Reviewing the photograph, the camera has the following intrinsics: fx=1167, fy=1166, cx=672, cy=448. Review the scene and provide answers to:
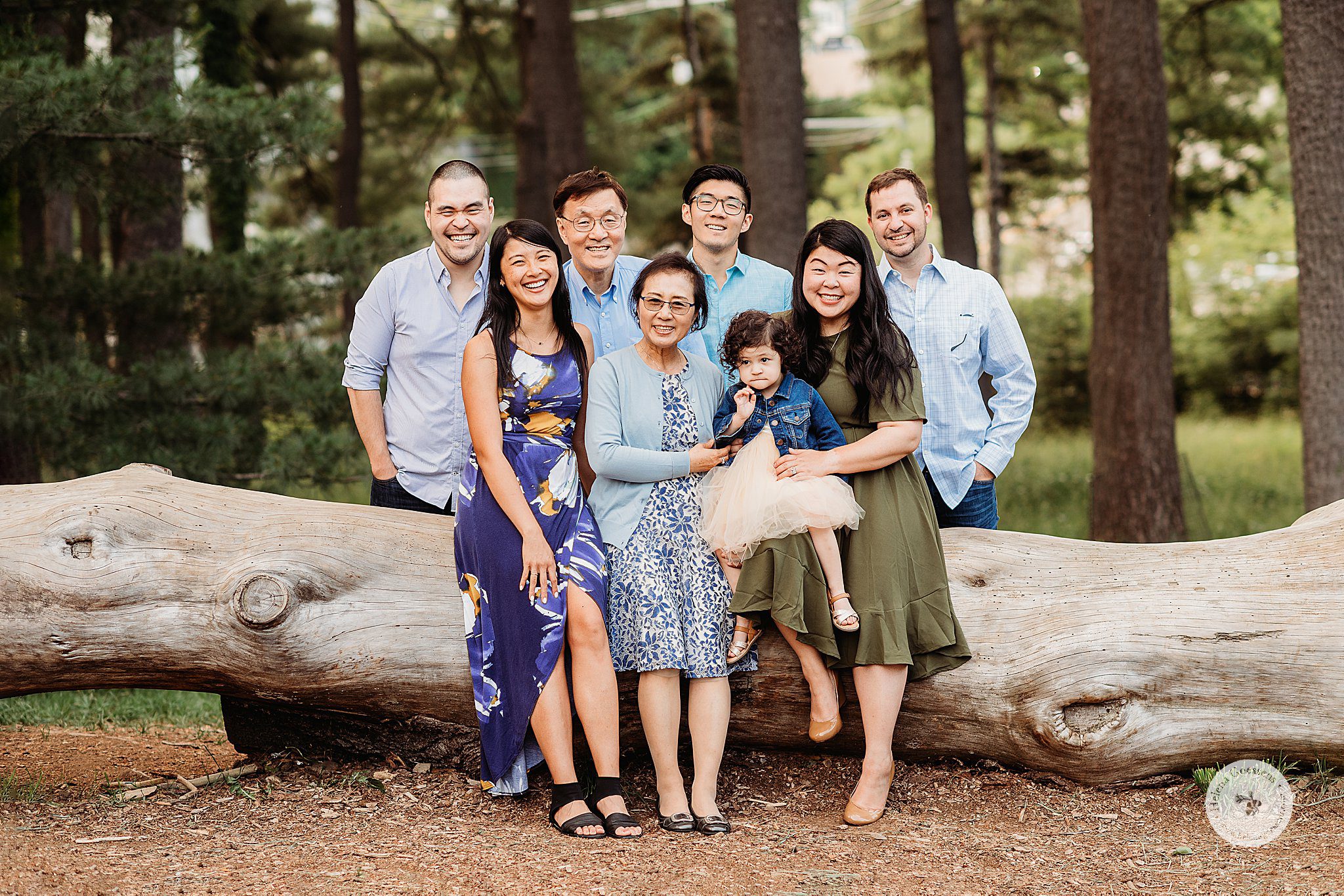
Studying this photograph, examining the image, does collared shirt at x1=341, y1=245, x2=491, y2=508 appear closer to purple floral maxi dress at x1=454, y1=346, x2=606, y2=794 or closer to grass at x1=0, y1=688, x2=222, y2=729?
purple floral maxi dress at x1=454, y1=346, x2=606, y2=794

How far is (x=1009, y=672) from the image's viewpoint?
416 centimetres

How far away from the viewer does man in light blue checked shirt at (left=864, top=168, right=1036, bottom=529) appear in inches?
176

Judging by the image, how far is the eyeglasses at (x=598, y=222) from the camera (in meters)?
4.28

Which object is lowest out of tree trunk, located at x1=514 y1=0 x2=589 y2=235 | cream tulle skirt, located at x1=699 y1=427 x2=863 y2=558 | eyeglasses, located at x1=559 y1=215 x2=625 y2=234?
cream tulle skirt, located at x1=699 y1=427 x2=863 y2=558

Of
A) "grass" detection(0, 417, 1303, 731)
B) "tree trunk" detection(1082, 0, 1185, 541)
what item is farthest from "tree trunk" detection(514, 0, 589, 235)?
"tree trunk" detection(1082, 0, 1185, 541)

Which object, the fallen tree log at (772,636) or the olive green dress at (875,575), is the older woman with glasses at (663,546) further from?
the fallen tree log at (772,636)

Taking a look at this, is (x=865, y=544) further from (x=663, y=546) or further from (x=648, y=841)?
(x=648, y=841)

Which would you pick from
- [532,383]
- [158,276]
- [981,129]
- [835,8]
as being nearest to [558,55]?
[158,276]

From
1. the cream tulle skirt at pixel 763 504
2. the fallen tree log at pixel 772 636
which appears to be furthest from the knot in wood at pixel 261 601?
the cream tulle skirt at pixel 763 504

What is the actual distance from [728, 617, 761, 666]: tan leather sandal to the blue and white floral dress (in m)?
0.02

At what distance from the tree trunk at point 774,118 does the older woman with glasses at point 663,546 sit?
188 inches

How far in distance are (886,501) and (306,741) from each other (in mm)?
2466

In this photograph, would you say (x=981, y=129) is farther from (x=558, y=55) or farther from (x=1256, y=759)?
(x=1256, y=759)

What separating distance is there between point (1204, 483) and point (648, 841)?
35.1 feet
